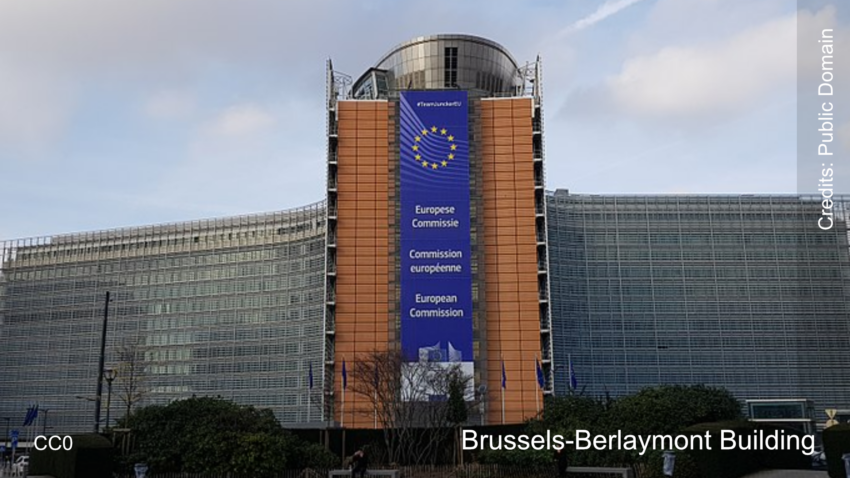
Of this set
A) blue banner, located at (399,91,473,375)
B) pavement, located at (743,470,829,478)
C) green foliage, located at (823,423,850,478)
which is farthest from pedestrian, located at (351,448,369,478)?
blue banner, located at (399,91,473,375)

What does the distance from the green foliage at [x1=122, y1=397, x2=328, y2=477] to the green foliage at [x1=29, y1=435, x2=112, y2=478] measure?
2.07m

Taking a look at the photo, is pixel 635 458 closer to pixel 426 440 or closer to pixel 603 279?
pixel 426 440

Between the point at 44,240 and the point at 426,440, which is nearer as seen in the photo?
the point at 426,440

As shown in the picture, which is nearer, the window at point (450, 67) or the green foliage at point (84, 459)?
the green foliage at point (84, 459)

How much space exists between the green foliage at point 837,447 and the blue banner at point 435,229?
3769 centimetres

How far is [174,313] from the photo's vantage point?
93938mm

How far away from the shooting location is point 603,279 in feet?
275

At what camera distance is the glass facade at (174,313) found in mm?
88688

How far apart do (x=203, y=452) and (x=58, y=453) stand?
690 cm

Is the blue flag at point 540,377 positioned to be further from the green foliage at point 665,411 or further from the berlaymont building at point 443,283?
the green foliage at point 665,411

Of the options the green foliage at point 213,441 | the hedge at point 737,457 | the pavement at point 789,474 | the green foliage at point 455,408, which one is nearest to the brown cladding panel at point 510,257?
the green foliage at point 455,408

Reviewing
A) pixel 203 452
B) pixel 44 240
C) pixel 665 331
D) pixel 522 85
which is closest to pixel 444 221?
pixel 522 85

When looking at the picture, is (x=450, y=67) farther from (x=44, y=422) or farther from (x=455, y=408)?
(x=44, y=422)

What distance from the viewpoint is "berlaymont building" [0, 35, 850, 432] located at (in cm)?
7081
